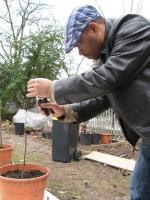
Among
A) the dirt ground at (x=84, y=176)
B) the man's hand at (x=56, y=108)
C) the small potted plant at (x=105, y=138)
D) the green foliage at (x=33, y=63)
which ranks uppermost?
the green foliage at (x=33, y=63)

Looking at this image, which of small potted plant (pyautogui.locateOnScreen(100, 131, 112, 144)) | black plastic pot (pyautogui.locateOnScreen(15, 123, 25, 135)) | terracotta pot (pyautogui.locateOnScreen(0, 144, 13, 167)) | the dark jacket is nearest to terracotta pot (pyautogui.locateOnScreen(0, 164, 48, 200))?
terracotta pot (pyautogui.locateOnScreen(0, 144, 13, 167))

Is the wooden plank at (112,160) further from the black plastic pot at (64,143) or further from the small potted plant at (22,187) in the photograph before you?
the small potted plant at (22,187)

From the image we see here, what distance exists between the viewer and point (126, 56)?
5.46 feet

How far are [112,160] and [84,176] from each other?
33.9 inches

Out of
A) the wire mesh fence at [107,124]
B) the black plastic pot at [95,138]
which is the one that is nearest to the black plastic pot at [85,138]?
the black plastic pot at [95,138]

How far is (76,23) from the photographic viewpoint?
1.77 metres

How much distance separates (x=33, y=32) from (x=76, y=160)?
6419mm

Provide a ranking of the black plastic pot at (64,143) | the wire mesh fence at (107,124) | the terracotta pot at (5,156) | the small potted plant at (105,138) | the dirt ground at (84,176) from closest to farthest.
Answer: the dirt ground at (84,176) → the terracotta pot at (5,156) → the black plastic pot at (64,143) → the small potted plant at (105,138) → the wire mesh fence at (107,124)

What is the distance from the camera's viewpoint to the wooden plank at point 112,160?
534 cm

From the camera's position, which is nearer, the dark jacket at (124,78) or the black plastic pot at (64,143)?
the dark jacket at (124,78)

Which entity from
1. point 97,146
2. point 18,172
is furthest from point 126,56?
point 97,146

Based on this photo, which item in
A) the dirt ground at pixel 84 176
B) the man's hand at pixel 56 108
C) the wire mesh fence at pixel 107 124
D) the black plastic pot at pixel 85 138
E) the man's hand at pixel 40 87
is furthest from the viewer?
the wire mesh fence at pixel 107 124

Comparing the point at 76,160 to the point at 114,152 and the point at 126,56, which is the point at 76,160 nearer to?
the point at 114,152

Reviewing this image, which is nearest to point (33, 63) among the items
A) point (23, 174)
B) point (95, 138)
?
point (95, 138)
